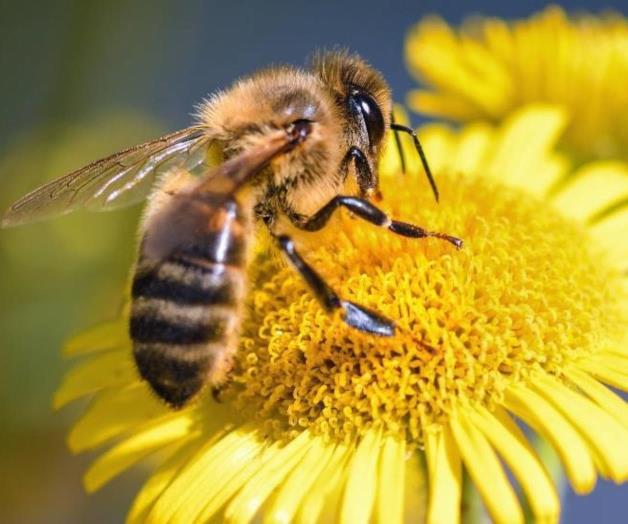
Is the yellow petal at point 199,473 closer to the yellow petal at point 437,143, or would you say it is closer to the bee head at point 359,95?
the bee head at point 359,95

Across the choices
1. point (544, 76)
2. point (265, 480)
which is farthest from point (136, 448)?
point (544, 76)

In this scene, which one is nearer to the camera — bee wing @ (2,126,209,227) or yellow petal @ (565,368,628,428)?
yellow petal @ (565,368,628,428)

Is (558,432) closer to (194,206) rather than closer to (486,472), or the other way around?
(486,472)

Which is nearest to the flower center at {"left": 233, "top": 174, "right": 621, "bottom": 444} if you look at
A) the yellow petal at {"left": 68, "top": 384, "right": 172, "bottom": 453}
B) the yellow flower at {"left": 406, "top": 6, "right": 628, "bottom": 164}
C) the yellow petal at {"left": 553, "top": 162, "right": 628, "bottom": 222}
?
the yellow petal at {"left": 68, "top": 384, "right": 172, "bottom": 453}

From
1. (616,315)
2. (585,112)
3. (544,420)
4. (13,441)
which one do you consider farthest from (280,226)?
(13,441)

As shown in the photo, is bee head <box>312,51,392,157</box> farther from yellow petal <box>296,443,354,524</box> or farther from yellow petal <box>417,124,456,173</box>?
yellow petal <box>417,124,456,173</box>

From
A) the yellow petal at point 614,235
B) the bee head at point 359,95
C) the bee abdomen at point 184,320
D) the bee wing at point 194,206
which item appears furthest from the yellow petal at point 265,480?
the yellow petal at point 614,235
